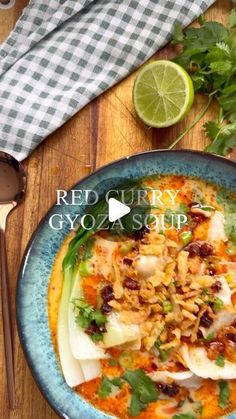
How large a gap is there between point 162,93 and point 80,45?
0.43 m

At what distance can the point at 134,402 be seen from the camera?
2541 mm

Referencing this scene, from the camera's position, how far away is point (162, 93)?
2680 millimetres

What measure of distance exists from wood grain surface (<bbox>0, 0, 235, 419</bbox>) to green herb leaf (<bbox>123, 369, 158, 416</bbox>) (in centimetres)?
59

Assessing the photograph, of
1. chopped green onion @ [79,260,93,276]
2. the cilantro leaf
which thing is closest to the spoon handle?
chopped green onion @ [79,260,93,276]

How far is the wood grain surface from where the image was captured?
2775 mm

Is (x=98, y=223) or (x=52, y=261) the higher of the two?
(x=98, y=223)

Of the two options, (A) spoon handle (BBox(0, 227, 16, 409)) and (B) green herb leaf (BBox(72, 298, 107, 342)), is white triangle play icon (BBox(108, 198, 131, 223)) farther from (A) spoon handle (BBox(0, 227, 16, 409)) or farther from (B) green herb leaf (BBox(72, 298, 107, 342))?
(A) spoon handle (BBox(0, 227, 16, 409))

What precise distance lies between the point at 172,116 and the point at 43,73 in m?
0.57

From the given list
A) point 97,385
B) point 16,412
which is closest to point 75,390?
point 97,385

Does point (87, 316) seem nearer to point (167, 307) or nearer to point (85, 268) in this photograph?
point (85, 268)

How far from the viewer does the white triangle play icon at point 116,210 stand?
2613mm

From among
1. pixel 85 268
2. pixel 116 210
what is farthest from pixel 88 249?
pixel 116 210

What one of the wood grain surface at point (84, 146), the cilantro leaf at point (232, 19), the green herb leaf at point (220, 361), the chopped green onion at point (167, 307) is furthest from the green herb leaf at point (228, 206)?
the cilantro leaf at point (232, 19)

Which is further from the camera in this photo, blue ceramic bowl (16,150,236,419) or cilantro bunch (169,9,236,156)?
cilantro bunch (169,9,236,156)
